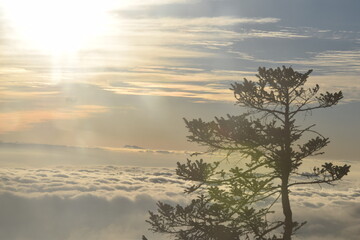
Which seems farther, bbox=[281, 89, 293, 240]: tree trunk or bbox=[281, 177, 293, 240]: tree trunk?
bbox=[281, 177, 293, 240]: tree trunk

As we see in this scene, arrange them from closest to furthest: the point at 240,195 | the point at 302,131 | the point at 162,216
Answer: the point at 302,131 → the point at 240,195 → the point at 162,216

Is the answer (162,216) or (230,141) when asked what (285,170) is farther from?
(162,216)

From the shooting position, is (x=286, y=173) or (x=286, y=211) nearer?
(x=286, y=173)

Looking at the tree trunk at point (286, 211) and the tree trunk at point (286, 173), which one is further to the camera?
the tree trunk at point (286, 211)

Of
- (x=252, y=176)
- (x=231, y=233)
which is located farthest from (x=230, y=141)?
(x=231, y=233)

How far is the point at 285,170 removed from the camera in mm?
27219

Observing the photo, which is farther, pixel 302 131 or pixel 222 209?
pixel 222 209

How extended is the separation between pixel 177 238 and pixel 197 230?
124 centimetres

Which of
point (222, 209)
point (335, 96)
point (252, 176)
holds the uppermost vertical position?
point (335, 96)

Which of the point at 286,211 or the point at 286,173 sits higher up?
the point at 286,173

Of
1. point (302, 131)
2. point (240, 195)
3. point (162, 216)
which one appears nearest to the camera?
point (302, 131)

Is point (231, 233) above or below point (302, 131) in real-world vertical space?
below

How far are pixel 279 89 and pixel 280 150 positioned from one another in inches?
123

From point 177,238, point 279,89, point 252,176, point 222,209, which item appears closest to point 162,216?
point 177,238
